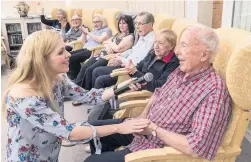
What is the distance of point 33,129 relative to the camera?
1.24 meters

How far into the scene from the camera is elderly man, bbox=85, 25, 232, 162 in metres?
1.19

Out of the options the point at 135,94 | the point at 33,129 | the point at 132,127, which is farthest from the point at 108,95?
the point at 33,129

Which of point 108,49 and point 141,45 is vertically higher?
point 141,45

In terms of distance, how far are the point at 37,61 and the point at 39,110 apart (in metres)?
0.22

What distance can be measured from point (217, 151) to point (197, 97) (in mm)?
272

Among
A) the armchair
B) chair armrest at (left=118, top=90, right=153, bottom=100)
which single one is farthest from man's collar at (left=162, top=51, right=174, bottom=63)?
the armchair

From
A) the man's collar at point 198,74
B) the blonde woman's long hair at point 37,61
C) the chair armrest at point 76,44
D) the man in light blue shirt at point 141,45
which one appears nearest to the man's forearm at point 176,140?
the man's collar at point 198,74

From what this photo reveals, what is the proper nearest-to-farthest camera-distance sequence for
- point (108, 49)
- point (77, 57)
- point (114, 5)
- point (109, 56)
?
point (109, 56) < point (108, 49) < point (77, 57) < point (114, 5)

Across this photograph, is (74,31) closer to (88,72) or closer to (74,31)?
(74,31)

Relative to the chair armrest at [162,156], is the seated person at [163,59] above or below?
above

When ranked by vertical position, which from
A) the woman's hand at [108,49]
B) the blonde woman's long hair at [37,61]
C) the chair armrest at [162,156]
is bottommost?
the chair armrest at [162,156]

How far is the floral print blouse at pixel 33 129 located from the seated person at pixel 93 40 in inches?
99.8

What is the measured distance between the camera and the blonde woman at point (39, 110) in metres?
1.17

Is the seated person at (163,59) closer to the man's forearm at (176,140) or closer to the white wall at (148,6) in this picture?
the man's forearm at (176,140)
